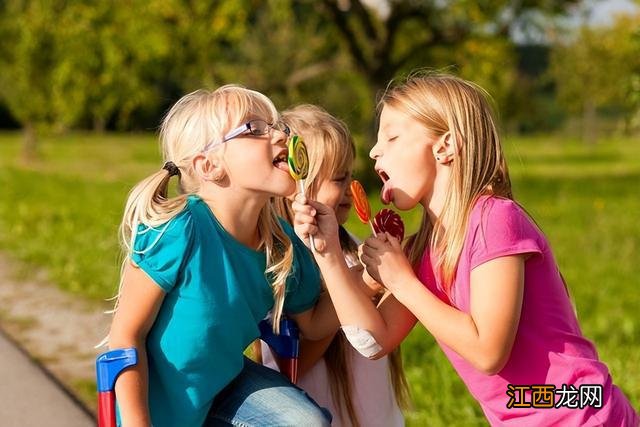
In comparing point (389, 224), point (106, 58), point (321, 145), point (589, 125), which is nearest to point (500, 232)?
point (389, 224)

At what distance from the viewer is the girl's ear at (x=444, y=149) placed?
2.47 m

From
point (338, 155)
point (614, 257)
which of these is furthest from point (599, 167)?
point (338, 155)

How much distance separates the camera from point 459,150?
2459mm

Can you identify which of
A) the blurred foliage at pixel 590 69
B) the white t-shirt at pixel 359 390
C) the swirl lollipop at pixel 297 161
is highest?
the swirl lollipop at pixel 297 161

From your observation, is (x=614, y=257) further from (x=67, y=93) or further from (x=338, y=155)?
(x=67, y=93)

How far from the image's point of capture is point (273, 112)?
2678mm

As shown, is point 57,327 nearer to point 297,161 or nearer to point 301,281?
point 301,281

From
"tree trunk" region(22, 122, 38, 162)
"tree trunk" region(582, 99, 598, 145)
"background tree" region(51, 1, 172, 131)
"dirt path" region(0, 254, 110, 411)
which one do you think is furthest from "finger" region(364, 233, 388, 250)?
"tree trunk" region(582, 99, 598, 145)

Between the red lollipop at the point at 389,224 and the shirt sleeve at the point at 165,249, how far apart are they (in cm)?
47

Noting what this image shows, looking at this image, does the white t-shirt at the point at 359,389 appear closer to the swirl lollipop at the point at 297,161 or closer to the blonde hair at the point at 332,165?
the blonde hair at the point at 332,165

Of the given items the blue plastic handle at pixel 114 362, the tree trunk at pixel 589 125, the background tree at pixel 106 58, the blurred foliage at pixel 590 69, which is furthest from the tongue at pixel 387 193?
the tree trunk at pixel 589 125

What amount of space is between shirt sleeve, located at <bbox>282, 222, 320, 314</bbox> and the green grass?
0.63 meters

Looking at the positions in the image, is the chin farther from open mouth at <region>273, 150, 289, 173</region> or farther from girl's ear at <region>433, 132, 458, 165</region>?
open mouth at <region>273, 150, 289, 173</region>

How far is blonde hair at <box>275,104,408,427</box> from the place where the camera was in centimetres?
299
